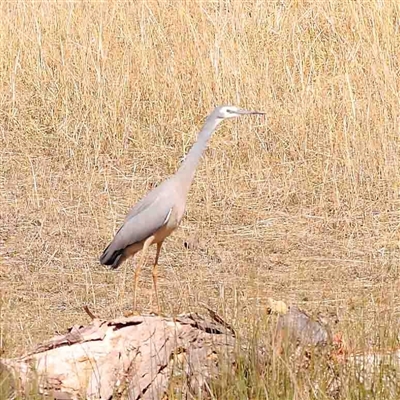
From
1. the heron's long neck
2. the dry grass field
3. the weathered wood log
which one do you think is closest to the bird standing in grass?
the heron's long neck

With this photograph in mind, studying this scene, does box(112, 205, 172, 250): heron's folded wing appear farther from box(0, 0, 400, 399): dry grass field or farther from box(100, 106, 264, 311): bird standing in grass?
box(0, 0, 400, 399): dry grass field

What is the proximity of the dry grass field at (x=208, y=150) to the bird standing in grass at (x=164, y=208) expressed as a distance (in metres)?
0.31

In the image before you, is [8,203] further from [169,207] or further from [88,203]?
[169,207]

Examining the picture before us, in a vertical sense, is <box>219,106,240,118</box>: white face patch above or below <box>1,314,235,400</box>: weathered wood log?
above

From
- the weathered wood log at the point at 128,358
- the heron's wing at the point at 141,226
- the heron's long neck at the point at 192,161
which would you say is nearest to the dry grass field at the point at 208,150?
Answer: the heron's wing at the point at 141,226

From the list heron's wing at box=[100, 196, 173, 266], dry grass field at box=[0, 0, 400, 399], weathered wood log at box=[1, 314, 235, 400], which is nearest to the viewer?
weathered wood log at box=[1, 314, 235, 400]

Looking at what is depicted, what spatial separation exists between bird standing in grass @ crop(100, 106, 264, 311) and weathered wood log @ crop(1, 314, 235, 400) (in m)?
1.22

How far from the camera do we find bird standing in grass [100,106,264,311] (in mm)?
4672

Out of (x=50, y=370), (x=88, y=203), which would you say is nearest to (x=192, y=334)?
(x=50, y=370)

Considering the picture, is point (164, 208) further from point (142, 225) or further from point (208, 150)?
point (208, 150)

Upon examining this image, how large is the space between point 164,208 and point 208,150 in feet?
7.51

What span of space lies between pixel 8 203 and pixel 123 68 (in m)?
1.48

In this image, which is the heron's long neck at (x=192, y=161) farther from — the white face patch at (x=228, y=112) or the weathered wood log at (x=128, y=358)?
the weathered wood log at (x=128, y=358)

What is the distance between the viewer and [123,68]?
23.9 ft
